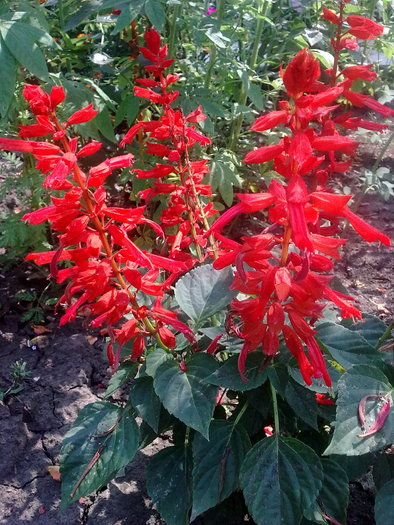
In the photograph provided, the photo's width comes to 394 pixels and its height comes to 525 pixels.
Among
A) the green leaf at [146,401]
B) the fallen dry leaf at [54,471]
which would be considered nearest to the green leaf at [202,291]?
the green leaf at [146,401]

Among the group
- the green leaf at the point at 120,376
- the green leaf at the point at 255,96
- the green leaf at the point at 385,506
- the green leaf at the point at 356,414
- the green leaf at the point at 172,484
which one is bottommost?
the green leaf at the point at 172,484

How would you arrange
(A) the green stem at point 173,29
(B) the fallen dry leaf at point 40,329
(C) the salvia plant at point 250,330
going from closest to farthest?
(C) the salvia plant at point 250,330 → (A) the green stem at point 173,29 → (B) the fallen dry leaf at point 40,329

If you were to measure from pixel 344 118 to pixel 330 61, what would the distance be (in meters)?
1.28

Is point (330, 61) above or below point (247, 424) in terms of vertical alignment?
above

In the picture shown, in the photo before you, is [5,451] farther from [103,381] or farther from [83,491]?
[83,491]

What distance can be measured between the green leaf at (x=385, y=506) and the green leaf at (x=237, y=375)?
0.36 m

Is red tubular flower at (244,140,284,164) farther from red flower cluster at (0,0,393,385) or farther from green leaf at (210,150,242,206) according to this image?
green leaf at (210,150,242,206)

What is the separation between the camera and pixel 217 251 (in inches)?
72.1

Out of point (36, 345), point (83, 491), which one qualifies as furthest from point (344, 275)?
point (83, 491)

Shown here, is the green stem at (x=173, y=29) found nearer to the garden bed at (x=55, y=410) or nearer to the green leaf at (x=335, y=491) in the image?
the garden bed at (x=55, y=410)

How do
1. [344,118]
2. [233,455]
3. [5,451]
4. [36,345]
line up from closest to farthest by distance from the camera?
[344,118], [233,455], [5,451], [36,345]

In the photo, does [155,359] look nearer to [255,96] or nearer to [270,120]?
[270,120]

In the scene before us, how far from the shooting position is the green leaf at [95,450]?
139 centimetres

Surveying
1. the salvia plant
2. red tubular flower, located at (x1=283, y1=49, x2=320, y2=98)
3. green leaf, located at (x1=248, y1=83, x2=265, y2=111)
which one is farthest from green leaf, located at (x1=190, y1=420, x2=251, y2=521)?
green leaf, located at (x1=248, y1=83, x2=265, y2=111)
